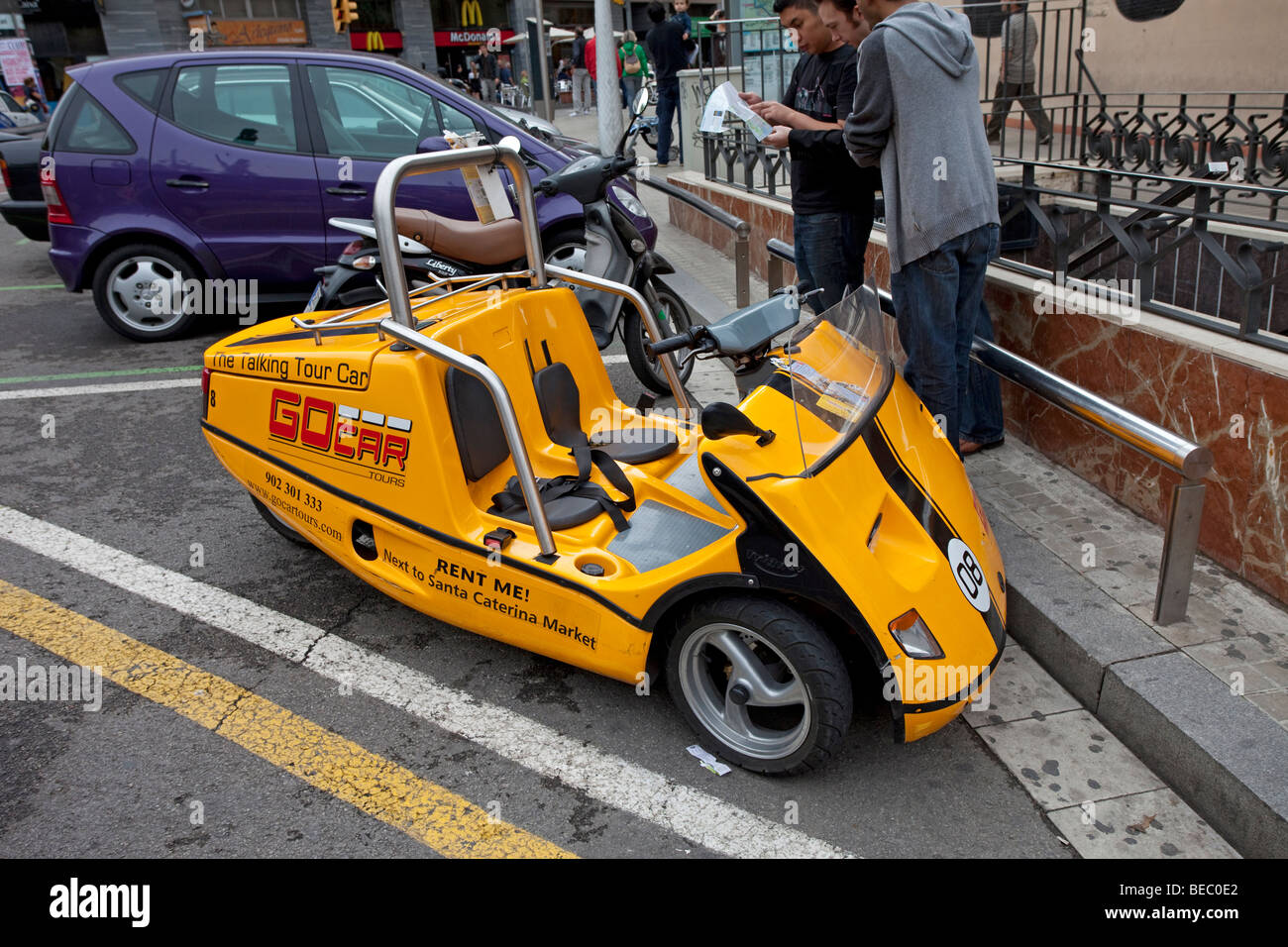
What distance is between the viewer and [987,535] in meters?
3.00

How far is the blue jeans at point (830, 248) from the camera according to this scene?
436 centimetres

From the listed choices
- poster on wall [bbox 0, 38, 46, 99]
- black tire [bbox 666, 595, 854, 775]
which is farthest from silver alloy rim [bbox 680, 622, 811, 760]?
poster on wall [bbox 0, 38, 46, 99]

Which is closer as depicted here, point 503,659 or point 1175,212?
point 503,659

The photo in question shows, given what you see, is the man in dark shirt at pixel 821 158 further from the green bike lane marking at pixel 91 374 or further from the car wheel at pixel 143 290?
the car wheel at pixel 143 290

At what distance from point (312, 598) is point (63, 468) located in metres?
2.10

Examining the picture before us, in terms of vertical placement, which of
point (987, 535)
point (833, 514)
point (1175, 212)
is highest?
point (1175, 212)

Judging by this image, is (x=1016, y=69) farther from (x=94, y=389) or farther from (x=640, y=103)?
(x=94, y=389)

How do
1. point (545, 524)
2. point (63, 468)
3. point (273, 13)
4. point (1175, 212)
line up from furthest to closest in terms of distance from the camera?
1. point (273, 13)
2. point (63, 468)
3. point (1175, 212)
4. point (545, 524)

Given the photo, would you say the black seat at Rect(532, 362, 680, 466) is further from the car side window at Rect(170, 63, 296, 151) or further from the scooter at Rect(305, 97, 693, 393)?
the car side window at Rect(170, 63, 296, 151)

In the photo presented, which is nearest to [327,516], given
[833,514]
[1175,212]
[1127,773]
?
[833,514]

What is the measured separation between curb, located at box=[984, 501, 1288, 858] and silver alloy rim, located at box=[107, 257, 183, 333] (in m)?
5.93

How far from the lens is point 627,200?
19.7 ft

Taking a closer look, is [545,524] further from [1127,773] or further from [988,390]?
[988,390]
